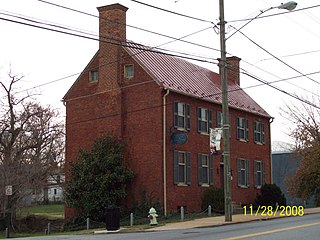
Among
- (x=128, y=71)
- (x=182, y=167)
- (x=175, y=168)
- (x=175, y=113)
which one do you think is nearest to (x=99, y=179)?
(x=175, y=168)

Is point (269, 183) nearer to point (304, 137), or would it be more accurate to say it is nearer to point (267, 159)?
point (267, 159)

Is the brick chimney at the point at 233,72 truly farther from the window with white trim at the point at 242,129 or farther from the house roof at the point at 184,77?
the window with white trim at the point at 242,129

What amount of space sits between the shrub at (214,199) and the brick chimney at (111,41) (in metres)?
8.43

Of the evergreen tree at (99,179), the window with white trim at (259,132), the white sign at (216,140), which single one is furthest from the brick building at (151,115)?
the white sign at (216,140)

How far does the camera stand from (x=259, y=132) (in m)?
44.4

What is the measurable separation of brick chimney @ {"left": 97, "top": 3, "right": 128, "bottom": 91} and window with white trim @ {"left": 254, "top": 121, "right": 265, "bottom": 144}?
12837 millimetres

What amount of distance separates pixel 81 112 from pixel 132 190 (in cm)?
653

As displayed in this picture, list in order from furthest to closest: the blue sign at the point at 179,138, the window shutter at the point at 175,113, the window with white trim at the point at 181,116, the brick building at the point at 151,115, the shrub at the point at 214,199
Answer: the shrub at the point at 214,199 → the window with white trim at the point at 181,116 → the window shutter at the point at 175,113 → the brick building at the point at 151,115 → the blue sign at the point at 179,138

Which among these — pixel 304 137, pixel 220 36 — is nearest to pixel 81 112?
pixel 220 36

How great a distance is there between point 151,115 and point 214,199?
6.33 m

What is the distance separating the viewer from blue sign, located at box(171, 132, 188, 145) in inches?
1328

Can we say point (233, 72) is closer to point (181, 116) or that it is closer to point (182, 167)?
point (181, 116)

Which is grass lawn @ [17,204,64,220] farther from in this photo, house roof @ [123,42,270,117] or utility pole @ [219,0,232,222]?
utility pole @ [219,0,232,222]

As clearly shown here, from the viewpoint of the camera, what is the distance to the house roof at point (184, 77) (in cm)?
3512
